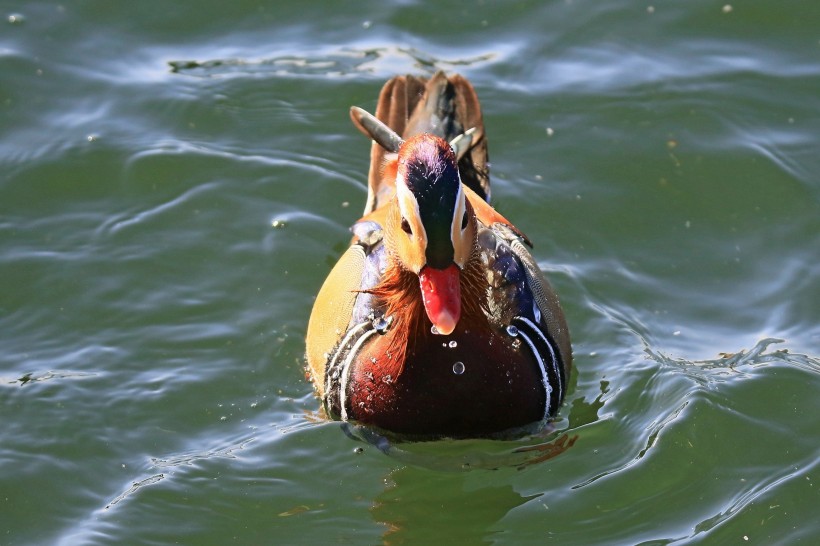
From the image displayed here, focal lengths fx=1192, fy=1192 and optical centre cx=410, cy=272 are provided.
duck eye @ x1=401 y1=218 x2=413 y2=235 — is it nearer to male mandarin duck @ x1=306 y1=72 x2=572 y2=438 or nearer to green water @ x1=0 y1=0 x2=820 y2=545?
male mandarin duck @ x1=306 y1=72 x2=572 y2=438

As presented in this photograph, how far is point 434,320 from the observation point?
527 cm

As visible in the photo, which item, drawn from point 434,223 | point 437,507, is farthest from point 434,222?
point 437,507

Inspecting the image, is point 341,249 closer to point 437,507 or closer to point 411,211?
point 437,507

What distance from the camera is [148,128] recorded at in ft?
27.7

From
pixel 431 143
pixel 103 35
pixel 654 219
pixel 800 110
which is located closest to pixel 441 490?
pixel 431 143

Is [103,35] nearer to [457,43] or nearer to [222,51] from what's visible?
[222,51]

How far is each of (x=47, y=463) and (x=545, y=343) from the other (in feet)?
8.59

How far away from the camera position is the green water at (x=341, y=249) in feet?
19.3

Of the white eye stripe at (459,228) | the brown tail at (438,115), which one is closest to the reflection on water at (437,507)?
the white eye stripe at (459,228)

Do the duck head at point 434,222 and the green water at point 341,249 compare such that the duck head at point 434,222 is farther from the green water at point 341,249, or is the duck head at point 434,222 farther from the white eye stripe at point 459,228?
the green water at point 341,249

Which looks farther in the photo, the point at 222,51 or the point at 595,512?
the point at 222,51

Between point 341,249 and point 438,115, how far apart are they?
105 cm

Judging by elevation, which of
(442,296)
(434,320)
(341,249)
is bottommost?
(341,249)

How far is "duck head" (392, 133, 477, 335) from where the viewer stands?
5.16 meters
